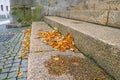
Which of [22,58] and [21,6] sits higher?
[21,6]

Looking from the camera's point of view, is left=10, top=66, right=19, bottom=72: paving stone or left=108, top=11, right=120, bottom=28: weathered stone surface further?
left=10, top=66, right=19, bottom=72: paving stone

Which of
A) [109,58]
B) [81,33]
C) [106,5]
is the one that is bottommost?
[109,58]

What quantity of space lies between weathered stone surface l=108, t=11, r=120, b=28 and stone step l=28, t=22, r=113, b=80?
0.67 meters

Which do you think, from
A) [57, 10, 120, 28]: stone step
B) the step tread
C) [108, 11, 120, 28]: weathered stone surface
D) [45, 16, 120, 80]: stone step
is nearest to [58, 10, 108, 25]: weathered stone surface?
[57, 10, 120, 28]: stone step

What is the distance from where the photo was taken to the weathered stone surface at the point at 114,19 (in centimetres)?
209

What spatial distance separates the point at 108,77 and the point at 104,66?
4.7 inches

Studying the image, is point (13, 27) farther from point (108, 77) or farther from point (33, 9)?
point (108, 77)

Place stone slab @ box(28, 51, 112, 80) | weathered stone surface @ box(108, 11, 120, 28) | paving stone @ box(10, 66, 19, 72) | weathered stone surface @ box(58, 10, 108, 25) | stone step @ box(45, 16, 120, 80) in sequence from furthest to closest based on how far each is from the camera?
weathered stone surface @ box(58, 10, 108, 25), paving stone @ box(10, 66, 19, 72), weathered stone surface @ box(108, 11, 120, 28), stone slab @ box(28, 51, 112, 80), stone step @ box(45, 16, 120, 80)

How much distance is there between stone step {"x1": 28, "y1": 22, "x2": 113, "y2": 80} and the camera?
135 centimetres

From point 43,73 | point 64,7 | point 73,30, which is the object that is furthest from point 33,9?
point 43,73

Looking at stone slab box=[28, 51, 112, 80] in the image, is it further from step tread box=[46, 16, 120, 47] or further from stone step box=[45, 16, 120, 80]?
step tread box=[46, 16, 120, 47]

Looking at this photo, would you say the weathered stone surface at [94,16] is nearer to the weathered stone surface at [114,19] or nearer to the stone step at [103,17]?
the stone step at [103,17]

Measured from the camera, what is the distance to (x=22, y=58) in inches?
114

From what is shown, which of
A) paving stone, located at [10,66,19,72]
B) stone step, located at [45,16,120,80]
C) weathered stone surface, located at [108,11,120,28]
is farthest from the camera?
paving stone, located at [10,66,19,72]
